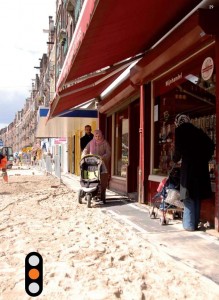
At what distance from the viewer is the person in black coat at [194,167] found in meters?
5.88

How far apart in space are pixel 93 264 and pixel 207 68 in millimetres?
3511

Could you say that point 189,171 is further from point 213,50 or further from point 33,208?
point 33,208

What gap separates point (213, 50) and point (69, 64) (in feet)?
8.02

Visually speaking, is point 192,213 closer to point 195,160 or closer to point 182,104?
point 195,160

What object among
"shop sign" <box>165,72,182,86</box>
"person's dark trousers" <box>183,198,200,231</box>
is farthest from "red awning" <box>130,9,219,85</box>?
"person's dark trousers" <box>183,198,200,231</box>

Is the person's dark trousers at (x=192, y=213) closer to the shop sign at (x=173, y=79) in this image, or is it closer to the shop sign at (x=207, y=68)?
the shop sign at (x=207, y=68)

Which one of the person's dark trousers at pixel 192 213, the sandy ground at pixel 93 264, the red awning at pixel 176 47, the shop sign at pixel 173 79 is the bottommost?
the sandy ground at pixel 93 264

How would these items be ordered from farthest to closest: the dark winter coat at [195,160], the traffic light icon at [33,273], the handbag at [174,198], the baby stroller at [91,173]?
the baby stroller at [91,173]
the handbag at [174,198]
the dark winter coat at [195,160]
the traffic light icon at [33,273]

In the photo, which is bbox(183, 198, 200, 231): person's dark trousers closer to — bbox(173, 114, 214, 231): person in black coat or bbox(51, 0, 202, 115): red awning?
bbox(173, 114, 214, 231): person in black coat

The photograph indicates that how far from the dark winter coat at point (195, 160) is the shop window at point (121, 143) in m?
5.41

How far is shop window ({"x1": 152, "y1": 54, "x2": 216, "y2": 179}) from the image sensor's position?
636cm

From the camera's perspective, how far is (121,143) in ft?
40.4

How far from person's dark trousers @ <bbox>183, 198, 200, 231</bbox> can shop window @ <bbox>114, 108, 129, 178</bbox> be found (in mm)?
5345

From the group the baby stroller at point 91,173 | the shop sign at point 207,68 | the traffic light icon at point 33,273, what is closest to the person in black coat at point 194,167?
the shop sign at point 207,68
